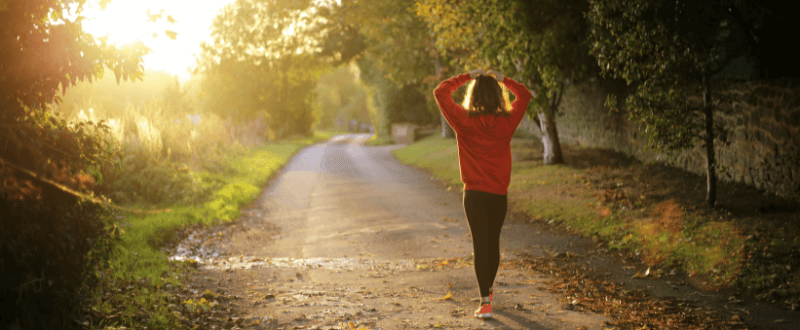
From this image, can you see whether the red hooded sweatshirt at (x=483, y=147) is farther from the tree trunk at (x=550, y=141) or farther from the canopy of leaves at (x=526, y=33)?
the tree trunk at (x=550, y=141)

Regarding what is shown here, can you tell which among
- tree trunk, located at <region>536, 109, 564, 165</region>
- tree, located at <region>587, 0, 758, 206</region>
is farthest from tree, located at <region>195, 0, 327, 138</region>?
tree, located at <region>587, 0, 758, 206</region>

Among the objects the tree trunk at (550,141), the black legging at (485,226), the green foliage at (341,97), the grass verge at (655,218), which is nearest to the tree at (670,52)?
the grass verge at (655,218)

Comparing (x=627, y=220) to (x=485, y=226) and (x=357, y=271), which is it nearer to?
(x=357, y=271)

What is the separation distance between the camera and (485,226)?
5.20 meters

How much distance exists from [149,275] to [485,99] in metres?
4.58

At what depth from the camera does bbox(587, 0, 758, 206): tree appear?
29.7 feet

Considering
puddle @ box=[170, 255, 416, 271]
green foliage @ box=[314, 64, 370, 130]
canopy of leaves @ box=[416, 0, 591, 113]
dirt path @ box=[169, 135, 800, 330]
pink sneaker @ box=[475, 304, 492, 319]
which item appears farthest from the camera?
green foliage @ box=[314, 64, 370, 130]

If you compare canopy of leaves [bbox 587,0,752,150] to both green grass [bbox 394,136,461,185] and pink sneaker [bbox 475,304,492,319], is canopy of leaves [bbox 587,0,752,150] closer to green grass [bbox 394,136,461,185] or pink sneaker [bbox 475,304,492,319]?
pink sneaker [bbox 475,304,492,319]

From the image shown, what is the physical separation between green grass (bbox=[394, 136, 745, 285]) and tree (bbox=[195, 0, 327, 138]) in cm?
1556

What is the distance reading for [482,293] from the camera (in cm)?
530

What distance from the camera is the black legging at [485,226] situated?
16.9ft

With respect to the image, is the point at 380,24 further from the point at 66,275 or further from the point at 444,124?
the point at 66,275

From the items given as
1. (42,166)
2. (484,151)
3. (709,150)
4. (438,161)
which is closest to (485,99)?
(484,151)

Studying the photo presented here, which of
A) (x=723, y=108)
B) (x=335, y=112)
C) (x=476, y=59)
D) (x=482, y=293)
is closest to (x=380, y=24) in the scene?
(x=476, y=59)
